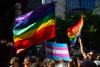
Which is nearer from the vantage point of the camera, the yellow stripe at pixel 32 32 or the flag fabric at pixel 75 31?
the yellow stripe at pixel 32 32

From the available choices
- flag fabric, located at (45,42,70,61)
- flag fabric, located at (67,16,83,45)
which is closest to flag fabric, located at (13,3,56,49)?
flag fabric, located at (45,42,70,61)

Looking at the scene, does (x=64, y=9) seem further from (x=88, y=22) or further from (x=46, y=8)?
(x=46, y=8)

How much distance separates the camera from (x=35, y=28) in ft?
38.8

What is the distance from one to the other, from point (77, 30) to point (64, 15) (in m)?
44.1

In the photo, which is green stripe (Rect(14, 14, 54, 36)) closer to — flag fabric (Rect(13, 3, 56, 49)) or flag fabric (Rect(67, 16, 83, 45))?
flag fabric (Rect(13, 3, 56, 49))

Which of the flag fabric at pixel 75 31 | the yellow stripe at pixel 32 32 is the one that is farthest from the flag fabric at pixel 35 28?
the flag fabric at pixel 75 31

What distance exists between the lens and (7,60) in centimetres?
205

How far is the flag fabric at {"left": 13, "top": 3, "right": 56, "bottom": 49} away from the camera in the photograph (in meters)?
11.1

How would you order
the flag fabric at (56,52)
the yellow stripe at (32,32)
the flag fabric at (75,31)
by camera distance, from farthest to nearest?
1. the flag fabric at (75,31)
2. the flag fabric at (56,52)
3. the yellow stripe at (32,32)

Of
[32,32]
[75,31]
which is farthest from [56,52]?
[75,31]

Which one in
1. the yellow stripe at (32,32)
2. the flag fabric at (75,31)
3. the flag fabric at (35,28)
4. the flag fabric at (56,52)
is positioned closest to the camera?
the flag fabric at (35,28)

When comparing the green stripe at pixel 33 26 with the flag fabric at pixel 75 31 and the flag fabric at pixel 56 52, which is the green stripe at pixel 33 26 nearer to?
the flag fabric at pixel 56 52

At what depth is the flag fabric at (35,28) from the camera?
11.1m

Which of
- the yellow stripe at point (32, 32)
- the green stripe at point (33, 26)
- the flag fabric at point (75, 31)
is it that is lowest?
the flag fabric at point (75, 31)
